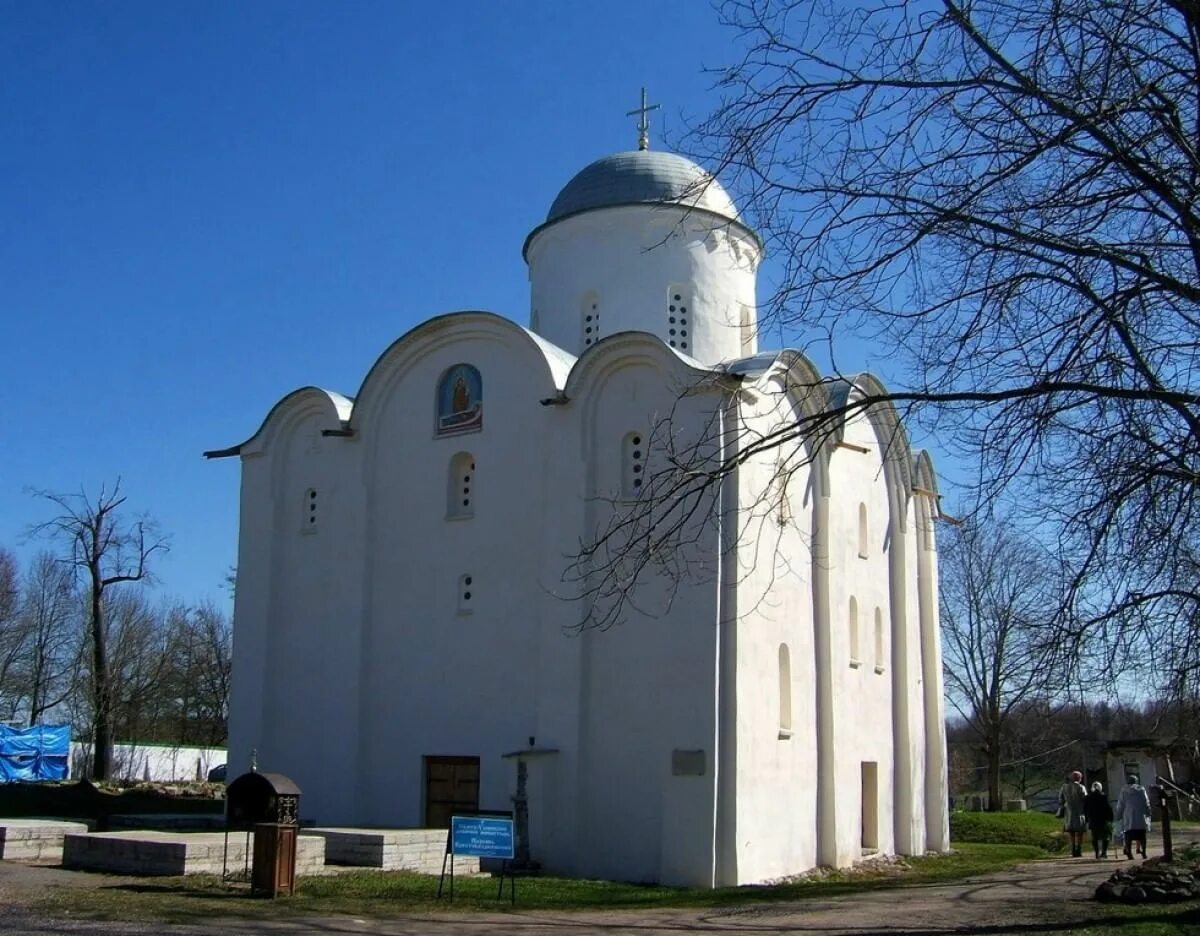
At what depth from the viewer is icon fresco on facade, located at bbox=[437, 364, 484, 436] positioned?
63.1 ft

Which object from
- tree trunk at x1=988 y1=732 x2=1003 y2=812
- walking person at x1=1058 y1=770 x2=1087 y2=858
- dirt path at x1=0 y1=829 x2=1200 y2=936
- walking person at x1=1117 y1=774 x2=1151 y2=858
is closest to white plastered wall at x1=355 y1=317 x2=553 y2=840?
dirt path at x1=0 y1=829 x2=1200 y2=936

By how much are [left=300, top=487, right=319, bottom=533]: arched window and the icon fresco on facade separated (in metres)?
2.60

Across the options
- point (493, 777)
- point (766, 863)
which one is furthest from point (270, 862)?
point (766, 863)

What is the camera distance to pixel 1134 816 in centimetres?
1964

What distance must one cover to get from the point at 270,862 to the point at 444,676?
19.5 feet

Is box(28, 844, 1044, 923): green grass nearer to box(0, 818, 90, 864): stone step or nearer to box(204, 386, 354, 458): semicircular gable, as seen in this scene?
box(0, 818, 90, 864): stone step

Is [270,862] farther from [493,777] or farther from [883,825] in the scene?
[883,825]

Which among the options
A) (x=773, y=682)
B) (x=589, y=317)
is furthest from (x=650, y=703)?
(x=589, y=317)

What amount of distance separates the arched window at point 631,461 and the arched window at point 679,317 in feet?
11.7

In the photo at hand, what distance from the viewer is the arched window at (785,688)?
17.7 m

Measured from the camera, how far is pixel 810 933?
11.4 meters

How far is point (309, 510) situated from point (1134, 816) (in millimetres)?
13722

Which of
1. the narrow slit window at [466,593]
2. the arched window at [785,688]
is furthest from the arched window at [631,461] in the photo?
the arched window at [785,688]

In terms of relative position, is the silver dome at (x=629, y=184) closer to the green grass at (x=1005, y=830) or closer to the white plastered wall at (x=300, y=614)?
the white plastered wall at (x=300, y=614)
